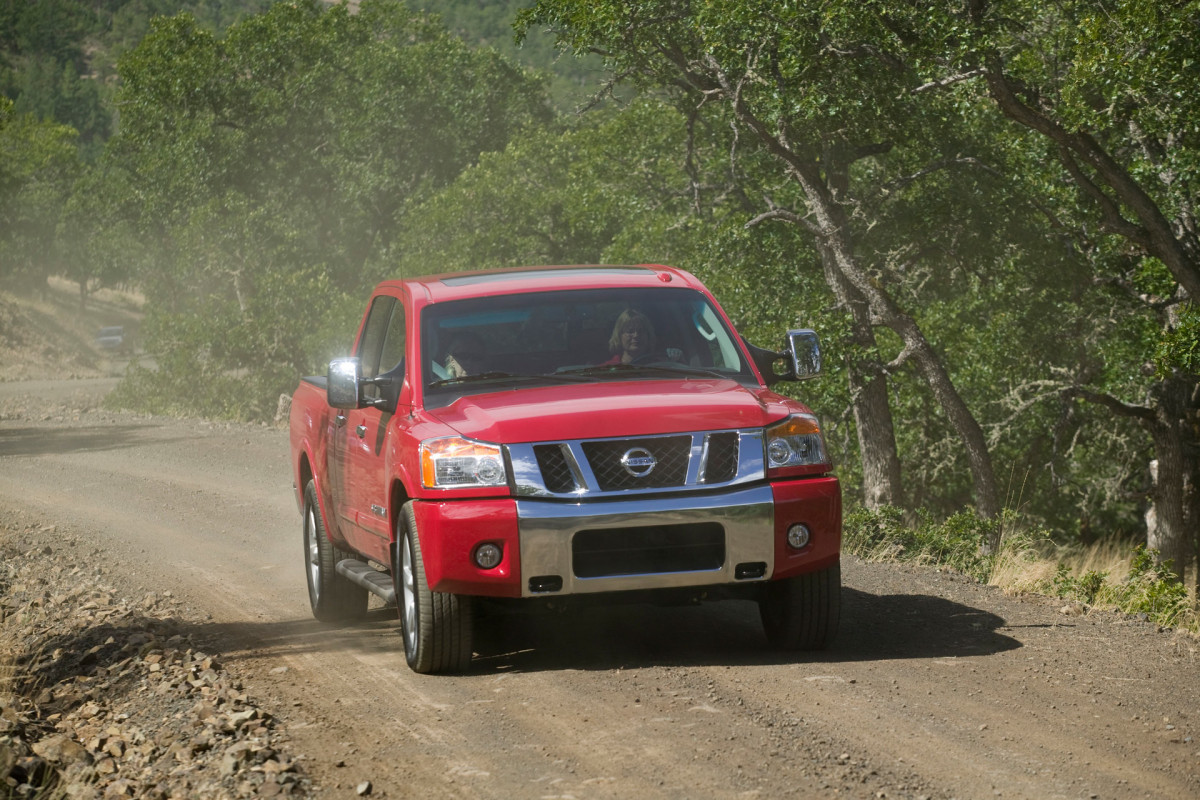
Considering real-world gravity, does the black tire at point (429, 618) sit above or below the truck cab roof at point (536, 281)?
below

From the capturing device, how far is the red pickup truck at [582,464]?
618cm

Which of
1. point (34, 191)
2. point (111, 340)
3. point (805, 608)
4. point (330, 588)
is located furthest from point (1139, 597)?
point (34, 191)

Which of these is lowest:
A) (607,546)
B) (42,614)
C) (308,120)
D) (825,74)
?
(42,614)

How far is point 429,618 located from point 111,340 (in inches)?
2766

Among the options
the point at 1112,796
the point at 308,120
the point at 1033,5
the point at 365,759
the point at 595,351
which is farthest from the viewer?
the point at 308,120

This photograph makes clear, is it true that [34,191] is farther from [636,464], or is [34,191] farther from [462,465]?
[636,464]

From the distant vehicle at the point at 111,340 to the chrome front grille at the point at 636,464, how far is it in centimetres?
7044

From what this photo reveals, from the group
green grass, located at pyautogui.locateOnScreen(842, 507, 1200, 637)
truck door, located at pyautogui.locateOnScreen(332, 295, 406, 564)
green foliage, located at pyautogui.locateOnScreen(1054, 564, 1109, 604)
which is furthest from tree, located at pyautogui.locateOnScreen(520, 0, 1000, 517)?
truck door, located at pyautogui.locateOnScreen(332, 295, 406, 564)

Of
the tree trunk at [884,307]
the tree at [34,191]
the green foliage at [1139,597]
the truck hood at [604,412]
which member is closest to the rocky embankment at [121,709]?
the truck hood at [604,412]

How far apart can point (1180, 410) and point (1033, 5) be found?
6788 mm

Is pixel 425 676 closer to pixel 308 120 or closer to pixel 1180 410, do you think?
pixel 1180 410

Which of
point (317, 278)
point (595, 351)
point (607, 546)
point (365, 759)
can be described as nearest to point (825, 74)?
point (595, 351)

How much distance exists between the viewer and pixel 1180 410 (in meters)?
19.8

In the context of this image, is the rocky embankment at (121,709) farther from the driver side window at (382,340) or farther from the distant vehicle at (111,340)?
the distant vehicle at (111,340)
